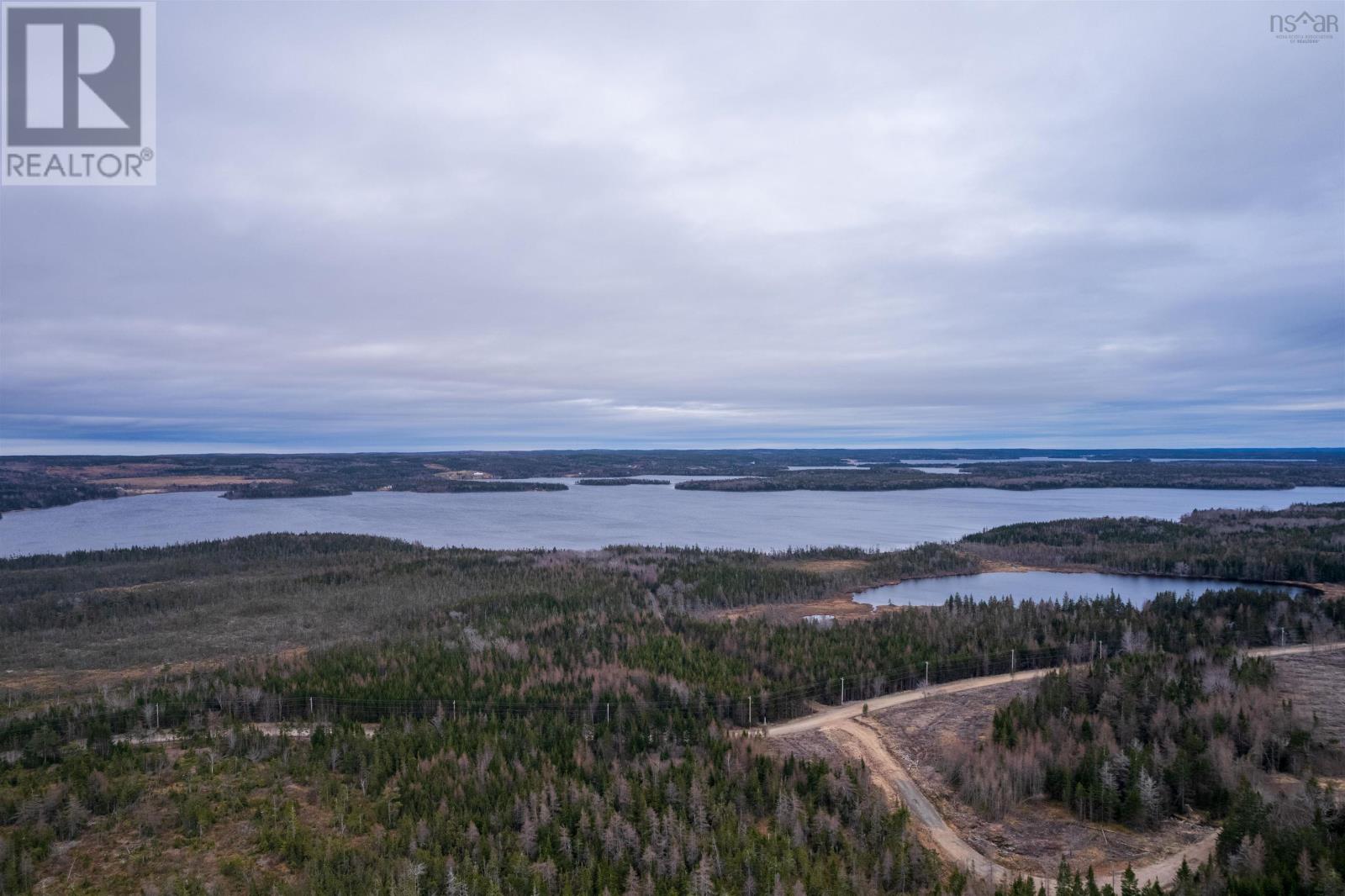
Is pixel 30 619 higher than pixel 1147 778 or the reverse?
the reverse

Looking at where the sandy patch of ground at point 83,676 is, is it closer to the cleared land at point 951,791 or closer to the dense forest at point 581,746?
the dense forest at point 581,746

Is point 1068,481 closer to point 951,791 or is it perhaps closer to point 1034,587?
point 1034,587

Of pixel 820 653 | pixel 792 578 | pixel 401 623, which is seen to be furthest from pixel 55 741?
pixel 792 578

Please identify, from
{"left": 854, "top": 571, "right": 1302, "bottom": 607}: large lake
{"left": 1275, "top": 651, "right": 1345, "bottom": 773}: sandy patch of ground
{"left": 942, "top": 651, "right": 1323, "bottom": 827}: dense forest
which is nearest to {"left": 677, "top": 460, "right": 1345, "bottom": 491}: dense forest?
{"left": 854, "top": 571, "right": 1302, "bottom": 607}: large lake

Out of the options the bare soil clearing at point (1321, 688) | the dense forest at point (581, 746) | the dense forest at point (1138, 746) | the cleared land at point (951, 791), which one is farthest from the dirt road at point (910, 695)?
the dense forest at point (1138, 746)

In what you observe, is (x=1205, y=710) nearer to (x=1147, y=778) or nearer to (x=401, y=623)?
(x=1147, y=778)

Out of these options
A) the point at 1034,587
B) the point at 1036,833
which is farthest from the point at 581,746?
the point at 1034,587
